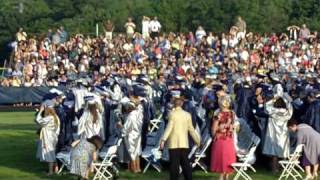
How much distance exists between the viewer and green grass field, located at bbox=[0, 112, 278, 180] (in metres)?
19.3

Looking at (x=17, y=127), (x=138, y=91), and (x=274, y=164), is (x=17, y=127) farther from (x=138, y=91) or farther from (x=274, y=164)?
(x=274, y=164)

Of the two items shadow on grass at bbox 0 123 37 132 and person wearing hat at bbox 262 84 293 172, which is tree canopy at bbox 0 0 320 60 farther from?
person wearing hat at bbox 262 84 293 172

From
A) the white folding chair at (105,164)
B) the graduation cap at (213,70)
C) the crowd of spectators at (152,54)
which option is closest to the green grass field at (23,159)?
the white folding chair at (105,164)

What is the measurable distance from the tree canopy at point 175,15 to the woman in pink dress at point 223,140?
53766 mm

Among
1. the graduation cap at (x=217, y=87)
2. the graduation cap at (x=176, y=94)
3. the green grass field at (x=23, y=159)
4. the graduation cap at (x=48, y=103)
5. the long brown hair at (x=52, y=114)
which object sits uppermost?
the graduation cap at (x=217, y=87)

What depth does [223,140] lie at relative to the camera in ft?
55.6

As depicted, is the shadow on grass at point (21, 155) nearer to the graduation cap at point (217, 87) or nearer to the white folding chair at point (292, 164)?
the graduation cap at point (217, 87)

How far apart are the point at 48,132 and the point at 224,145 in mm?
4998

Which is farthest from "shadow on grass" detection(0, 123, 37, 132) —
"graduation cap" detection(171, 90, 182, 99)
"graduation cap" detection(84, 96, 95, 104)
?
"graduation cap" detection(171, 90, 182, 99)

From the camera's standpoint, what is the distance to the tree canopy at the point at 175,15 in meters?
76.1

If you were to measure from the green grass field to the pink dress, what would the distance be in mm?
1782

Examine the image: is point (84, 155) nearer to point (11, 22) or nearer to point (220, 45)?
point (220, 45)

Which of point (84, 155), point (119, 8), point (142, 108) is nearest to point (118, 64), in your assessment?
point (142, 108)

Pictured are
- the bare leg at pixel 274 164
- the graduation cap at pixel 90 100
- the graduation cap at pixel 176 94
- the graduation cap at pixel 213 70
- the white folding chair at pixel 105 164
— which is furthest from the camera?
the graduation cap at pixel 213 70
